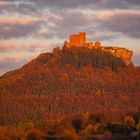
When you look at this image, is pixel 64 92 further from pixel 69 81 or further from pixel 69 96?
pixel 69 81

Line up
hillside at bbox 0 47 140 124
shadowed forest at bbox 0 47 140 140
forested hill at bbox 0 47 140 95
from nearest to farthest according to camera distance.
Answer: shadowed forest at bbox 0 47 140 140
hillside at bbox 0 47 140 124
forested hill at bbox 0 47 140 95

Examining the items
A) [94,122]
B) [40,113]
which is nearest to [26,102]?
[40,113]

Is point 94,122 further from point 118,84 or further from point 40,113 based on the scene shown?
point 118,84

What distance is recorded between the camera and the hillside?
160625 millimetres

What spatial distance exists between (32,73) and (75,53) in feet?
42.6

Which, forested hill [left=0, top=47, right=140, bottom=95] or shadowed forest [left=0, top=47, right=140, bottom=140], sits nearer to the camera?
shadowed forest [left=0, top=47, right=140, bottom=140]

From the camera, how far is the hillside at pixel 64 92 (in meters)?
161

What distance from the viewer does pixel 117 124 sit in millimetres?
103750

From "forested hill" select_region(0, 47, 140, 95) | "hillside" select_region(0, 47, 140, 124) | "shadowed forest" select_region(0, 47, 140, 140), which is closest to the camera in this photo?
"shadowed forest" select_region(0, 47, 140, 140)

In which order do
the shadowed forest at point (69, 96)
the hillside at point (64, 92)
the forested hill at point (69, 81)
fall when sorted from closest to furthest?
the shadowed forest at point (69, 96)
the hillside at point (64, 92)
the forested hill at point (69, 81)

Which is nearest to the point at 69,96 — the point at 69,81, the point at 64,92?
the point at 64,92

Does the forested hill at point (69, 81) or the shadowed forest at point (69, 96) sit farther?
the forested hill at point (69, 81)

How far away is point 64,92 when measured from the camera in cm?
18138

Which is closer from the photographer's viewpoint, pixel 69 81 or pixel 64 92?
pixel 64 92
